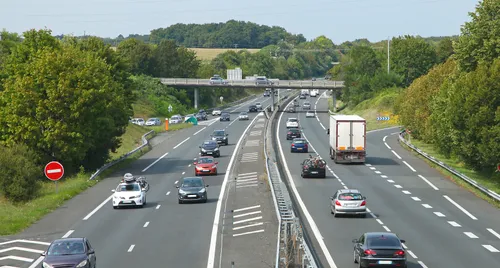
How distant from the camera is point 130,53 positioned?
16725cm

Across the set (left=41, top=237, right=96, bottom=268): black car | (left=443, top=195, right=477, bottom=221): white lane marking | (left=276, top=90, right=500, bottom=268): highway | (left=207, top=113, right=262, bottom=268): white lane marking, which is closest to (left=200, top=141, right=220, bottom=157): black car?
(left=207, top=113, right=262, bottom=268): white lane marking

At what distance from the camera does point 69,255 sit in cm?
2681

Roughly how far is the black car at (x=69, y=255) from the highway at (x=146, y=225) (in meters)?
2.17

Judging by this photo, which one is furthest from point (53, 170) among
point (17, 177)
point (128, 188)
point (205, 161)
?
point (205, 161)

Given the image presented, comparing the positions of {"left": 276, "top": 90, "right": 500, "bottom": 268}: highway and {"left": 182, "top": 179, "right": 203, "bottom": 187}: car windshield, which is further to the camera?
{"left": 182, "top": 179, "right": 203, "bottom": 187}: car windshield

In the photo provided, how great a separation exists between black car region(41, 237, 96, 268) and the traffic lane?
1211cm

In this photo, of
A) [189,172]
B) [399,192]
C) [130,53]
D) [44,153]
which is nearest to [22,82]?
[44,153]

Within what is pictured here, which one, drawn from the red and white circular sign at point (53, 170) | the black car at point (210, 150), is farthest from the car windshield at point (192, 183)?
the black car at point (210, 150)

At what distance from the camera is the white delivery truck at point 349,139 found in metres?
65.1

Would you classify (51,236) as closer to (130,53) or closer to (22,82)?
(22,82)

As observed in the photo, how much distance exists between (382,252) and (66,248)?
1049cm

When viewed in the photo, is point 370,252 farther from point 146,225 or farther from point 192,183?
point 192,183

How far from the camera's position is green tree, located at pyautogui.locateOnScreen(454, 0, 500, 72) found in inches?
2478

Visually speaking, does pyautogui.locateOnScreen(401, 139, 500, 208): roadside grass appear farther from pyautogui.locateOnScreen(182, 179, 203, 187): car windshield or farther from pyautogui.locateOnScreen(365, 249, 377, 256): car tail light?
pyautogui.locateOnScreen(365, 249, 377, 256): car tail light
